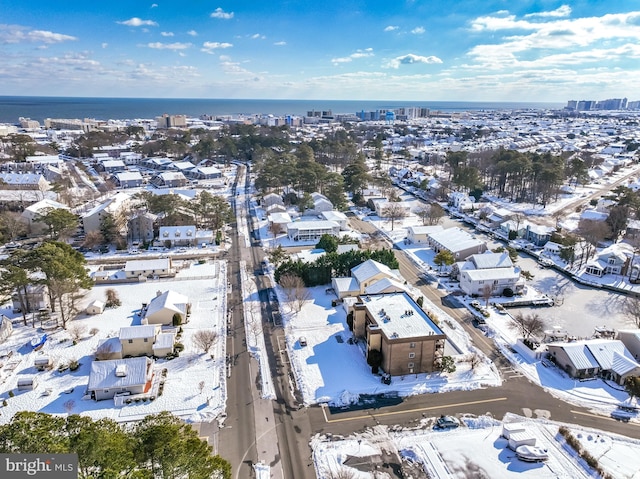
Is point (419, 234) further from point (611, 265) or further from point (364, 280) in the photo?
point (611, 265)

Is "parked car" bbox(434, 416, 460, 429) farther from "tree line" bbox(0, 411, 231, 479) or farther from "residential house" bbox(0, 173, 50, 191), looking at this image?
"residential house" bbox(0, 173, 50, 191)

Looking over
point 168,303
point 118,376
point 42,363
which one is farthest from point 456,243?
point 42,363

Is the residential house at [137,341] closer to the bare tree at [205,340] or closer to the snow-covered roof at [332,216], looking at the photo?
the bare tree at [205,340]

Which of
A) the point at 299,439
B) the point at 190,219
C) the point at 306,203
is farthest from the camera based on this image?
the point at 306,203

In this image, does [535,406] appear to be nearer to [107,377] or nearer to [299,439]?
[299,439]

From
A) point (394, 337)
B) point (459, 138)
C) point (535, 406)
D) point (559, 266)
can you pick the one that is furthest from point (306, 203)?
point (459, 138)

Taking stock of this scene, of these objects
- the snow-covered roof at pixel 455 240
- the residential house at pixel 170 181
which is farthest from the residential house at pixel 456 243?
the residential house at pixel 170 181

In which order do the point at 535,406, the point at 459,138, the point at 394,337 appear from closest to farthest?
the point at 535,406 → the point at 394,337 → the point at 459,138
